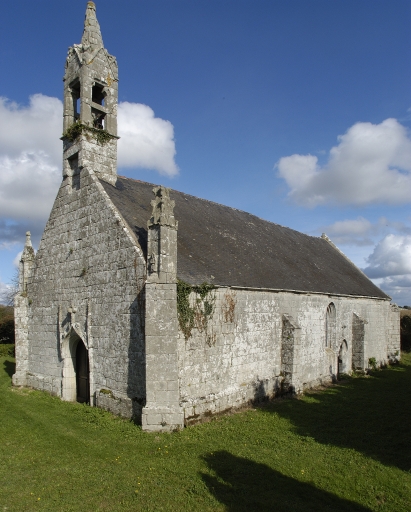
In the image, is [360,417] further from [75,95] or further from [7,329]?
[7,329]

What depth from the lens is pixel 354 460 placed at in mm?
8539

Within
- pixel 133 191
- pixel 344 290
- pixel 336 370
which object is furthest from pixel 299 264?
pixel 133 191

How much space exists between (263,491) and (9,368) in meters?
16.7

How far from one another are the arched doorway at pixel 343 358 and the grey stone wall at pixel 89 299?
12210 millimetres

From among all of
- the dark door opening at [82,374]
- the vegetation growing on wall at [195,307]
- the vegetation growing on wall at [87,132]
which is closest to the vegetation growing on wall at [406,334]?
the vegetation growing on wall at [195,307]

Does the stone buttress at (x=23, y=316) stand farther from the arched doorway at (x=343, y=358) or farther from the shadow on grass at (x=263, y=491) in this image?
the arched doorway at (x=343, y=358)

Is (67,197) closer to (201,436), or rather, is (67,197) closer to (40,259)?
(40,259)

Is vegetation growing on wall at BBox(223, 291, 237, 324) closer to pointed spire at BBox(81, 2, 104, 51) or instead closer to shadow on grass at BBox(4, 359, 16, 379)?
pointed spire at BBox(81, 2, 104, 51)

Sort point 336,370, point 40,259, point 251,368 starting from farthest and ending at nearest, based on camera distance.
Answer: point 336,370
point 40,259
point 251,368

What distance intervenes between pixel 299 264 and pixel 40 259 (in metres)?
11.8

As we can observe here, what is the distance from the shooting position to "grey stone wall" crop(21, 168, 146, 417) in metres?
11.1

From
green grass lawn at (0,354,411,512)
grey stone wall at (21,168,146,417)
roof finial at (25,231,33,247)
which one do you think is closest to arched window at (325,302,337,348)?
green grass lawn at (0,354,411,512)

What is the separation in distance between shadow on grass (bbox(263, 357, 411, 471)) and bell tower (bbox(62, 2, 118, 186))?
10321 millimetres

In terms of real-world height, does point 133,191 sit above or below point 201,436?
above
